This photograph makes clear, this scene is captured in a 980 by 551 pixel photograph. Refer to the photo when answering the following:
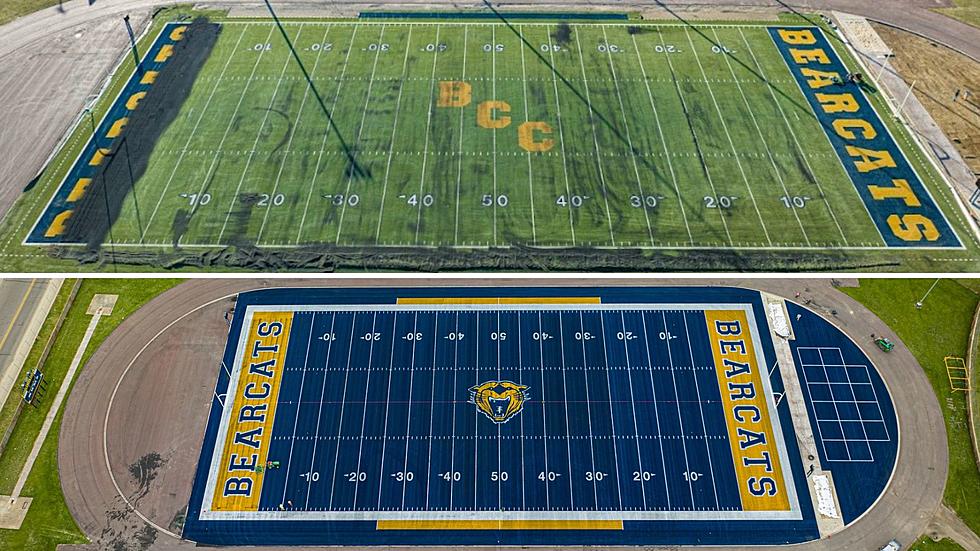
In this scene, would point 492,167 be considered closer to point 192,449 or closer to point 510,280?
point 510,280

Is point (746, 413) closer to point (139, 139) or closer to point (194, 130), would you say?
point (194, 130)

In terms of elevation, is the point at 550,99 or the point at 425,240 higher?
the point at 550,99

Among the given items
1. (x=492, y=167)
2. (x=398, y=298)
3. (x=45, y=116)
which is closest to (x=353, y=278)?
(x=398, y=298)

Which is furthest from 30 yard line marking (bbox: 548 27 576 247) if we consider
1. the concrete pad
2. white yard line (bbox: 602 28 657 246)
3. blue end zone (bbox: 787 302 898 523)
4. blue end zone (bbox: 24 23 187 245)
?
the concrete pad

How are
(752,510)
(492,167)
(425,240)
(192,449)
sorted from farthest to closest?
(492,167) < (425,240) < (192,449) < (752,510)

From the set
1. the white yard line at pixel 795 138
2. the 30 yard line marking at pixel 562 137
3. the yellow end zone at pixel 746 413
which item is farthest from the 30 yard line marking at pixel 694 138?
the 30 yard line marking at pixel 562 137

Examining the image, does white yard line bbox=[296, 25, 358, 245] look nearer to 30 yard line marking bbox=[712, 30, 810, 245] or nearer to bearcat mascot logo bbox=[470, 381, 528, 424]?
bearcat mascot logo bbox=[470, 381, 528, 424]

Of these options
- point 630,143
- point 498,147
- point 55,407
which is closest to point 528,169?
point 498,147
